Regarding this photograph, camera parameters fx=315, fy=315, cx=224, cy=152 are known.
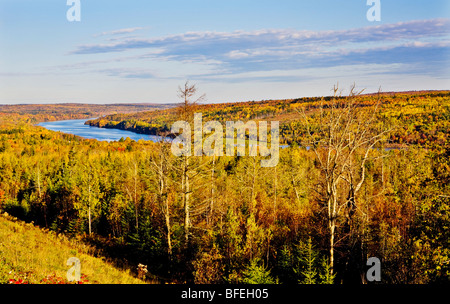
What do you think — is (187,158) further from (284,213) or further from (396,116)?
(396,116)

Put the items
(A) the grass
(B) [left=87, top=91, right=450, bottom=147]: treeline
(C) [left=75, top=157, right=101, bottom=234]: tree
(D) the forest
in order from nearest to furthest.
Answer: (A) the grass → (D) the forest → (C) [left=75, top=157, right=101, bottom=234]: tree → (B) [left=87, top=91, right=450, bottom=147]: treeline

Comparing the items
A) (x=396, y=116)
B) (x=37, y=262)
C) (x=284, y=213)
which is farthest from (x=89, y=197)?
(x=396, y=116)

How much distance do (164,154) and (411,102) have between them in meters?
159

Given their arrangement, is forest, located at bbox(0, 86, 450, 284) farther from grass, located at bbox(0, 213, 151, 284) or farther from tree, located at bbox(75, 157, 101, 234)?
grass, located at bbox(0, 213, 151, 284)

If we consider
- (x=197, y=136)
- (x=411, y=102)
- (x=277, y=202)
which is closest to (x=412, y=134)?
(x=411, y=102)

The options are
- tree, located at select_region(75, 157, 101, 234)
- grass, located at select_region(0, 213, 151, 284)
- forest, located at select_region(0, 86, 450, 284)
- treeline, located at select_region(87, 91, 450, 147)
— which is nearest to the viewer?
grass, located at select_region(0, 213, 151, 284)

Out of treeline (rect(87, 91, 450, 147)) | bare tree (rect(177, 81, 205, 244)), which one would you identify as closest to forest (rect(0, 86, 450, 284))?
bare tree (rect(177, 81, 205, 244))

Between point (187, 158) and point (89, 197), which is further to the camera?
point (89, 197)

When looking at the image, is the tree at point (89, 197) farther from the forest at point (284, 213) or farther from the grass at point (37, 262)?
the grass at point (37, 262)

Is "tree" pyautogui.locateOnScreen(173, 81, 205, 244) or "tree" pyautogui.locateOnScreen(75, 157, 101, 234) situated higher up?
"tree" pyautogui.locateOnScreen(173, 81, 205, 244)

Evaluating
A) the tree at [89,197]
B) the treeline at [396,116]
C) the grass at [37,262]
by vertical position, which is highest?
the treeline at [396,116]

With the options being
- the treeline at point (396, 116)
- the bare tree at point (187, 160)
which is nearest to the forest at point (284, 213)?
the bare tree at point (187, 160)

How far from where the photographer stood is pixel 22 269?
36.0 feet
